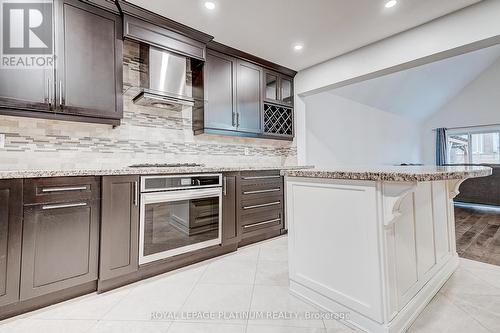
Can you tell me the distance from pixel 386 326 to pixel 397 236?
18.5 inches

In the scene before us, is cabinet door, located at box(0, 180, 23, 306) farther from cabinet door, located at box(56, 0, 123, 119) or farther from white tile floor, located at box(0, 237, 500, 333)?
cabinet door, located at box(56, 0, 123, 119)

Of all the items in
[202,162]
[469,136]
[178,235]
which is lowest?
[178,235]

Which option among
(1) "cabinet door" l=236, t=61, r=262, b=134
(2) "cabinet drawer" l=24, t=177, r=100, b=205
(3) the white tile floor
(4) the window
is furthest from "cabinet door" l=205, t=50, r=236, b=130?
(4) the window

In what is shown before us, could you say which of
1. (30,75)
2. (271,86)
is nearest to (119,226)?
(30,75)

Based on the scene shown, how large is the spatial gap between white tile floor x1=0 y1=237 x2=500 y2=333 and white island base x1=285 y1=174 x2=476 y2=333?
0.12m

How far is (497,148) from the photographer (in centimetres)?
617

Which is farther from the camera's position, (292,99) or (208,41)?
(292,99)

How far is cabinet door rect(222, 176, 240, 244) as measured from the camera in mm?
2410

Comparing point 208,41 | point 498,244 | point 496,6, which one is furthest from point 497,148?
point 208,41

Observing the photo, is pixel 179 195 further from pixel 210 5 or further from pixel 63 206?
pixel 210 5

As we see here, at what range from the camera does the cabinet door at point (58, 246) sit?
144cm

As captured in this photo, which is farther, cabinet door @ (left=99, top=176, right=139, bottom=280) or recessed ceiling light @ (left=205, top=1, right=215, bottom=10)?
recessed ceiling light @ (left=205, top=1, right=215, bottom=10)

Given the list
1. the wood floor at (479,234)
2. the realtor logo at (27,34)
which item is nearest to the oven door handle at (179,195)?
the realtor logo at (27,34)

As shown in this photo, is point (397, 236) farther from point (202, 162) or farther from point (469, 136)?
point (469, 136)
